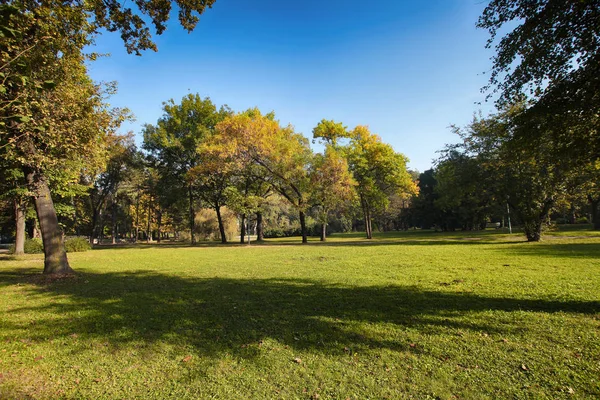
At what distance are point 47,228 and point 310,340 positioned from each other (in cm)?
1149

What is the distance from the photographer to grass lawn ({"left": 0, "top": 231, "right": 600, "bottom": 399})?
3361 mm

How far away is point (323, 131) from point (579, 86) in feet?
93.1

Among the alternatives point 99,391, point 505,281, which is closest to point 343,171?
point 505,281

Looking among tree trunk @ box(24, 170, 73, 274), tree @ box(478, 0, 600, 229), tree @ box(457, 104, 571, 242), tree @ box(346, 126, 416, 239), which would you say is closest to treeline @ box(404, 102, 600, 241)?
tree @ box(457, 104, 571, 242)

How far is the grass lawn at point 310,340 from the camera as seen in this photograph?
11.0 ft

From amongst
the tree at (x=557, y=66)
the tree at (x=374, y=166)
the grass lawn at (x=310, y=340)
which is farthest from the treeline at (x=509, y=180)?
the grass lawn at (x=310, y=340)

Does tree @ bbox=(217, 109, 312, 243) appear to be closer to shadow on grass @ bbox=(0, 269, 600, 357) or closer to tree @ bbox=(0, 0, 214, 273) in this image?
tree @ bbox=(0, 0, 214, 273)

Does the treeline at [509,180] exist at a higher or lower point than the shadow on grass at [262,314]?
higher

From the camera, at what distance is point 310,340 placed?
4.60 m

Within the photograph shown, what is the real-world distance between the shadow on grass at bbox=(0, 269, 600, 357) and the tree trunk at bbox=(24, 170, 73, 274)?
2928 mm

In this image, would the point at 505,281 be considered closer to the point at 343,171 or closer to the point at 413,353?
the point at 413,353

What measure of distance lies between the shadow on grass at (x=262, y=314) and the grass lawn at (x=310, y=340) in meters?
0.03

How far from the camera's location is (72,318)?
5953mm

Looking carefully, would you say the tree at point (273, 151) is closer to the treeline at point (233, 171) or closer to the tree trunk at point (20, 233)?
the treeline at point (233, 171)
